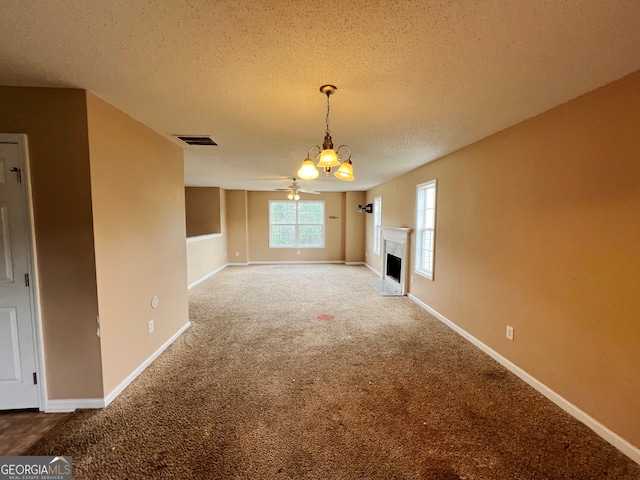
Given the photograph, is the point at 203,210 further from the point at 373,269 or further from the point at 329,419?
the point at 329,419

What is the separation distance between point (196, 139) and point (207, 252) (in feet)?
13.9

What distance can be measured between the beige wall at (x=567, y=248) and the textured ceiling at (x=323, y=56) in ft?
0.94

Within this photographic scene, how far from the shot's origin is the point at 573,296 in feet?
6.77

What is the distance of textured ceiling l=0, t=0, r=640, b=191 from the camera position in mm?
1231

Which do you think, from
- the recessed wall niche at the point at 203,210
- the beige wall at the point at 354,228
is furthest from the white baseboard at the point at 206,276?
the beige wall at the point at 354,228

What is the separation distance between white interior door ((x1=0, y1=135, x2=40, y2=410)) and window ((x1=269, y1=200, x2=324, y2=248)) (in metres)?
6.80

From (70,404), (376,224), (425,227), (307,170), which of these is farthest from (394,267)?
(70,404)

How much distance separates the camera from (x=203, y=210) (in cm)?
775

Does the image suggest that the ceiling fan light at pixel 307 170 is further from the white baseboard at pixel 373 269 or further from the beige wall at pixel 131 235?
the white baseboard at pixel 373 269

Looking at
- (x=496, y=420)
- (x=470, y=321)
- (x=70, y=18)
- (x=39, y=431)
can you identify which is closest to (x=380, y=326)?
(x=470, y=321)

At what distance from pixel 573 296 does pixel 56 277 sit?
12.8 feet

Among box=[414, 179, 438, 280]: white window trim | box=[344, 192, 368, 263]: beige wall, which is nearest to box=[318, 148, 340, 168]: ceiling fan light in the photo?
box=[414, 179, 438, 280]: white window trim

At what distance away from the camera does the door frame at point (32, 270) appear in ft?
6.35

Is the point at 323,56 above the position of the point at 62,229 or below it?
above
